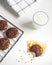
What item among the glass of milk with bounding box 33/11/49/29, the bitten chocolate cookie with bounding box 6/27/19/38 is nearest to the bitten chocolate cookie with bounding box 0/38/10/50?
the bitten chocolate cookie with bounding box 6/27/19/38

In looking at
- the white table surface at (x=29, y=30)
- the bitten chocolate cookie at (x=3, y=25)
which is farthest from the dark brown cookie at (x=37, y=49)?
the bitten chocolate cookie at (x=3, y=25)

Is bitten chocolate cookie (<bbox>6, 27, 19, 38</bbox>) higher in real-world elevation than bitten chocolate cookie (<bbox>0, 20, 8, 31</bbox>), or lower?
lower

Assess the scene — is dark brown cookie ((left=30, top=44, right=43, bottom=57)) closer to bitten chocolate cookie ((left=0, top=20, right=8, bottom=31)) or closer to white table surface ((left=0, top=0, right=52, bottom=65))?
white table surface ((left=0, top=0, right=52, bottom=65))

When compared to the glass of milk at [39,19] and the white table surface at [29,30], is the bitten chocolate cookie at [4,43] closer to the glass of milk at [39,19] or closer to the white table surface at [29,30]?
the white table surface at [29,30]

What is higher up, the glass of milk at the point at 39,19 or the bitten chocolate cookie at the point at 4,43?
the bitten chocolate cookie at the point at 4,43

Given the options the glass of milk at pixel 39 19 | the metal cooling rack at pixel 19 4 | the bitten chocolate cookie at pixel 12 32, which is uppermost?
the metal cooling rack at pixel 19 4

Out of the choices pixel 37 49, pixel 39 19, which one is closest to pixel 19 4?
pixel 39 19
